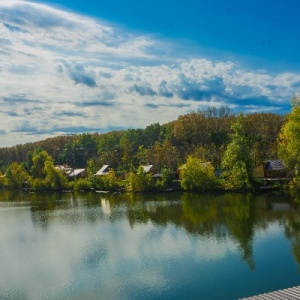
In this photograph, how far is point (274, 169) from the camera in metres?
52.2

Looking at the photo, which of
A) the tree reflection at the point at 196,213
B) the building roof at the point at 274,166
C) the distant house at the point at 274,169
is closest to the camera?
the tree reflection at the point at 196,213

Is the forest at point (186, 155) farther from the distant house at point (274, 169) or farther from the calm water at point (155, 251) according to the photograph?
the calm water at point (155, 251)

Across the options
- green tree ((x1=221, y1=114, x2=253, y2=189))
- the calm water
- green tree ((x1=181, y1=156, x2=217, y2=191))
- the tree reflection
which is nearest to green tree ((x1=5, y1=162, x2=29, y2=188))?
the tree reflection

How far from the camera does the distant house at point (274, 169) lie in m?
51.9

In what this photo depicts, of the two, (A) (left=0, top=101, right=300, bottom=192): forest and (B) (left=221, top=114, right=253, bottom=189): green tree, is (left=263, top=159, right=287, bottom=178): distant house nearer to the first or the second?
(A) (left=0, top=101, right=300, bottom=192): forest

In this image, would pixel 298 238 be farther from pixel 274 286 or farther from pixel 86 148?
pixel 86 148

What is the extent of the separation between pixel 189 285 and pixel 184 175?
33.7 m

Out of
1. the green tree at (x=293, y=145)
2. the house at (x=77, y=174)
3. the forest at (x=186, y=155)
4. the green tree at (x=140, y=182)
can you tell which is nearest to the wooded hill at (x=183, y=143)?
the forest at (x=186, y=155)

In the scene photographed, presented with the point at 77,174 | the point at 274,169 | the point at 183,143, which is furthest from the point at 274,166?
the point at 77,174

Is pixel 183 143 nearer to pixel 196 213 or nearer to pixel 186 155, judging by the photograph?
pixel 186 155

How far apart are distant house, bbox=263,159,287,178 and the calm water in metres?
11.8

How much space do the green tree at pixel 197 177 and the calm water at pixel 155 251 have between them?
8467 mm

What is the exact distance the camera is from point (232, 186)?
47938mm

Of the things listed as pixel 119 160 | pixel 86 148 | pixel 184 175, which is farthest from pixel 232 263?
pixel 86 148
